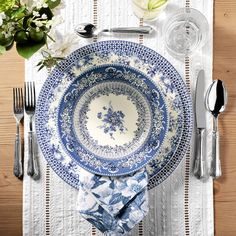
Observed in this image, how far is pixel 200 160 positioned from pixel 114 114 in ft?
→ 0.60

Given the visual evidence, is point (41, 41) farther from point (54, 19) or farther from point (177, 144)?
point (177, 144)

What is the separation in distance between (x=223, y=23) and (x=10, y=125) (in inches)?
17.8

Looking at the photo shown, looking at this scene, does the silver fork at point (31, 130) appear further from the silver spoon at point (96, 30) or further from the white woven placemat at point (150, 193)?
the silver spoon at point (96, 30)

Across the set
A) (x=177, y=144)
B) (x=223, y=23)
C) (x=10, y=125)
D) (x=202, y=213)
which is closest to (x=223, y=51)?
(x=223, y=23)

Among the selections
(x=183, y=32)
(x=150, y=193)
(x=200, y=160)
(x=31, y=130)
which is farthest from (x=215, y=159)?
(x=31, y=130)

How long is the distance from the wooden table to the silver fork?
4 cm

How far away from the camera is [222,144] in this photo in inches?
38.8

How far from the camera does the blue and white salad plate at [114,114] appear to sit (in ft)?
3.08

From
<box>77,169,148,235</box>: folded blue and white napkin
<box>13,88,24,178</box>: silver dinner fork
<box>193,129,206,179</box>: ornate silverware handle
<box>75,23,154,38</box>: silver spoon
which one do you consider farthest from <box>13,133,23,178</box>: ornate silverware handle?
<box>193,129,206,179</box>: ornate silverware handle

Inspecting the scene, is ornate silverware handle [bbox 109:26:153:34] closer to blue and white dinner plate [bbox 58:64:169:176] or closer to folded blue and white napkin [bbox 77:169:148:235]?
blue and white dinner plate [bbox 58:64:169:176]

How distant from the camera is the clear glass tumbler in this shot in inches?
38.2

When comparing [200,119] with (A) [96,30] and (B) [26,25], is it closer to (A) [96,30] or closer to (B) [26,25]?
(A) [96,30]

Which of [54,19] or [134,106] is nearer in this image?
[54,19]

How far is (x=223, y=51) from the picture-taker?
984 mm
